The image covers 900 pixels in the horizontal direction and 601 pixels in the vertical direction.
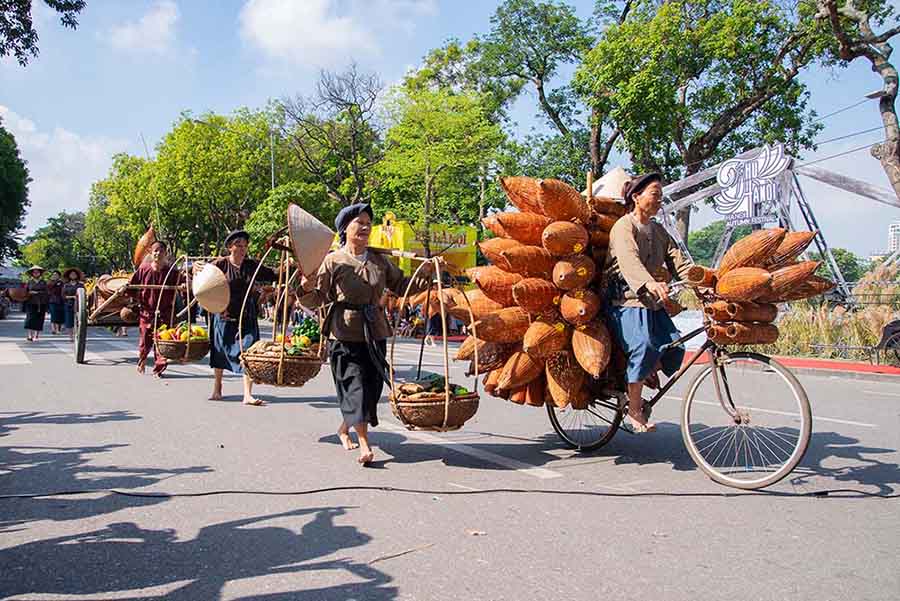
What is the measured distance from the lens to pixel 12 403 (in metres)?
8.30

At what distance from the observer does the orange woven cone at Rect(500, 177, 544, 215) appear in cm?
539

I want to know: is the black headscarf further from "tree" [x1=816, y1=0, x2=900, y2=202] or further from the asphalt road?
"tree" [x1=816, y1=0, x2=900, y2=202]

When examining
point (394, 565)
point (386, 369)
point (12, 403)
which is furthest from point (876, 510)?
point (12, 403)

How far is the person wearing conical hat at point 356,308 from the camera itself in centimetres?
563

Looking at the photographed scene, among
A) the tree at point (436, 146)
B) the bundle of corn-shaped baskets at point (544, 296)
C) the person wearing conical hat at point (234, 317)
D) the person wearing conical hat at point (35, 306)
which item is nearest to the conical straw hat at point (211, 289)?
the person wearing conical hat at point (234, 317)

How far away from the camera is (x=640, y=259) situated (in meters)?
5.17

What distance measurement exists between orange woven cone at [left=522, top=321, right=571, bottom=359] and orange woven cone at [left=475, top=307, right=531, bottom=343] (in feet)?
0.51

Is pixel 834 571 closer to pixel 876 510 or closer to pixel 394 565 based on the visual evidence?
pixel 876 510

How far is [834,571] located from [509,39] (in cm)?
3096

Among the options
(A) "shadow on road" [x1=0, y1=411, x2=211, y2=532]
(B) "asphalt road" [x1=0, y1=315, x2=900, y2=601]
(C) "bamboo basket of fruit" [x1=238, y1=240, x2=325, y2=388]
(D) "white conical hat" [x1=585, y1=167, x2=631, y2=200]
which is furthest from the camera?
(C) "bamboo basket of fruit" [x1=238, y1=240, x2=325, y2=388]

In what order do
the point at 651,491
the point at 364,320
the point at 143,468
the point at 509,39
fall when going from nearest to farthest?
1. the point at 651,491
2. the point at 143,468
3. the point at 364,320
4. the point at 509,39

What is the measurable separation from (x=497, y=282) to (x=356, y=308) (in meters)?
1.09

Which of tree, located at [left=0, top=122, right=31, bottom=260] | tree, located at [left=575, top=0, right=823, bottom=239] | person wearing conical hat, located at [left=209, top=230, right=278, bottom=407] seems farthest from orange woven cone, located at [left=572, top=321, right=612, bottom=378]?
tree, located at [left=0, top=122, right=31, bottom=260]

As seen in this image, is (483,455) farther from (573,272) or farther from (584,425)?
(573,272)
